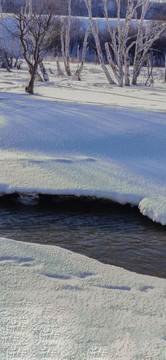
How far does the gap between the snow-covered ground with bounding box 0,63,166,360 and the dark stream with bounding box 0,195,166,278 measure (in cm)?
18

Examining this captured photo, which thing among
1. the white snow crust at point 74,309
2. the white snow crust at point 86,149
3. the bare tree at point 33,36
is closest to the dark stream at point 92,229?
the white snow crust at point 86,149

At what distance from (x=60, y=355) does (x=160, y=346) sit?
55cm

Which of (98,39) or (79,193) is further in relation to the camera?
(98,39)

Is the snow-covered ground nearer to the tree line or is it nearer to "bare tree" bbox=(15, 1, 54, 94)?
"bare tree" bbox=(15, 1, 54, 94)

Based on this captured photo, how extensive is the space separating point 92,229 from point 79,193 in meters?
0.62

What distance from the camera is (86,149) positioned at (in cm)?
633

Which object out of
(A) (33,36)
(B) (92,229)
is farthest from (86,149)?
(A) (33,36)

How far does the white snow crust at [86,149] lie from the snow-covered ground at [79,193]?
0.04ft

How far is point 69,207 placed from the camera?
4.95 m

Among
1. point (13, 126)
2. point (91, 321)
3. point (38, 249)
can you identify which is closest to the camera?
point (91, 321)

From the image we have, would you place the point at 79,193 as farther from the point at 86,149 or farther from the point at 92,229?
the point at 86,149

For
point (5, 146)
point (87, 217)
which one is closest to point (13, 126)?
point (5, 146)

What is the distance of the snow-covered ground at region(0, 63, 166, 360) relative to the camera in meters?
2.40

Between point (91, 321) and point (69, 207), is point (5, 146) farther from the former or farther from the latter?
point (91, 321)
